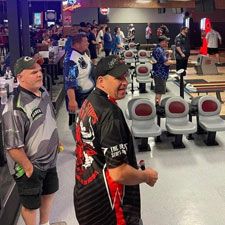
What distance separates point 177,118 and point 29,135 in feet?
11.2

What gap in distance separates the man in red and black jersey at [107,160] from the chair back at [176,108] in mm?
3669

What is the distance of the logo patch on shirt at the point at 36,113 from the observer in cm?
246

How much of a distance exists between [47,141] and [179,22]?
21.8 metres

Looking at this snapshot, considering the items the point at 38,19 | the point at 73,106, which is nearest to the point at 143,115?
the point at 73,106

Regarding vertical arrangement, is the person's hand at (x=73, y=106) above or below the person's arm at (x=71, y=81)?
below

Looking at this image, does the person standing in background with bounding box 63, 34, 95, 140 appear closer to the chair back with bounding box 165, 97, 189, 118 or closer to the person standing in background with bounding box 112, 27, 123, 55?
the chair back with bounding box 165, 97, 189, 118

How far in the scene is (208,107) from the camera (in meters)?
5.61

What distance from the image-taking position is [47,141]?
8.36ft

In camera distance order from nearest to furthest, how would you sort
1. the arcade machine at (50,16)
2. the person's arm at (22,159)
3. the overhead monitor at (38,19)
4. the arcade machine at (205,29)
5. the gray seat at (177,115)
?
the person's arm at (22,159)
the gray seat at (177,115)
the arcade machine at (205,29)
the arcade machine at (50,16)
the overhead monitor at (38,19)

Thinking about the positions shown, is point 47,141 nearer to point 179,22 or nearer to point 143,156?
point 143,156

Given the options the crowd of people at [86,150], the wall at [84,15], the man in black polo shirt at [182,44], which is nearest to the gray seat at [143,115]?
the crowd of people at [86,150]

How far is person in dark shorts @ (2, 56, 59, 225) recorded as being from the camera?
7.87ft

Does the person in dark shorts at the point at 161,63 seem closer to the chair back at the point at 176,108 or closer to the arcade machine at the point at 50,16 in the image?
the chair back at the point at 176,108

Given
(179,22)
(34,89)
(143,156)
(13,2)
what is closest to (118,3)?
(179,22)
